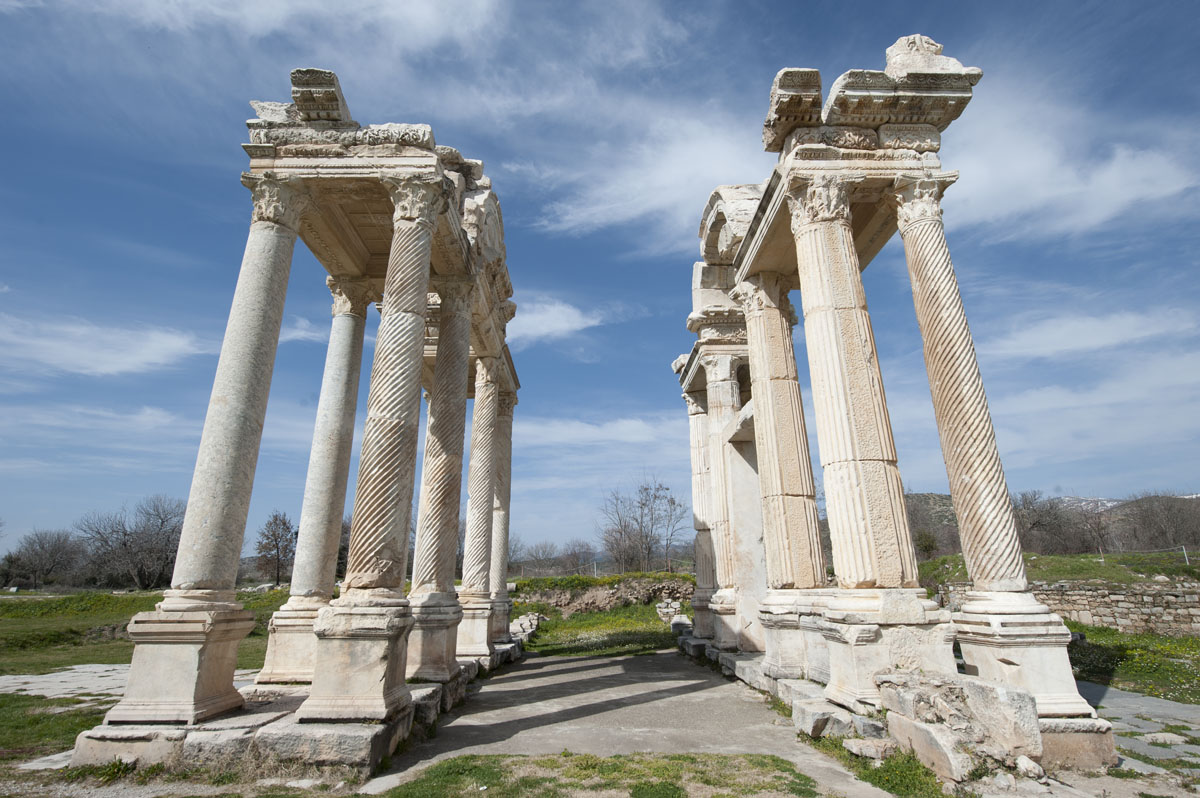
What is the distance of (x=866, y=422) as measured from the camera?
842 cm

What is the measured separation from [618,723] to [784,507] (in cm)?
452

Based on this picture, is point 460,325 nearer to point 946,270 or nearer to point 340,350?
point 340,350

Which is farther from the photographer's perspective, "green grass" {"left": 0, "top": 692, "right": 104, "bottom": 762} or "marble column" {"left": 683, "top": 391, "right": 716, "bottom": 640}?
"marble column" {"left": 683, "top": 391, "right": 716, "bottom": 640}

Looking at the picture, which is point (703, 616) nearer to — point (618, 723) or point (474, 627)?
point (474, 627)

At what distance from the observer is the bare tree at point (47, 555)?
61.2m

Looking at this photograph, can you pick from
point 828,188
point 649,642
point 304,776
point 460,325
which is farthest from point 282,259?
point 649,642

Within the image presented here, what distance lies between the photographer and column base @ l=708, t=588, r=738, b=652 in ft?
46.0

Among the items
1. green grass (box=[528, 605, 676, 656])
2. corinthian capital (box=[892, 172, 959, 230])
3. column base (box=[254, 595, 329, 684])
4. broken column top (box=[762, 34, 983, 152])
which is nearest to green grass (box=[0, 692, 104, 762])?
column base (box=[254, 595, 329, 684])

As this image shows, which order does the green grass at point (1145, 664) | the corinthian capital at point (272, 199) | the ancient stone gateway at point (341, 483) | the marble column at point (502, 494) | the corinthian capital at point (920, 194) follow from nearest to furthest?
1. the ancient stone gateway at point (341, 483)
2. the corinthian capital at point (272, 199)
3. the corinthian capital at point (920, 194)
4. the green grass at point (1145, 664)
5. the marble column at point (502, 494)

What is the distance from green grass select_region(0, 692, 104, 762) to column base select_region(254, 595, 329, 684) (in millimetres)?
2195

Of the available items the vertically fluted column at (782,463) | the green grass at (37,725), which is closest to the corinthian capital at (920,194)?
the vertically fluted column at (782,463)

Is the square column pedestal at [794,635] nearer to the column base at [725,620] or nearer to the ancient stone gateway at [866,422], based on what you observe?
the ancient stone gateway at [866,422]

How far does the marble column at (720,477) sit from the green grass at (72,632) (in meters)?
10.2

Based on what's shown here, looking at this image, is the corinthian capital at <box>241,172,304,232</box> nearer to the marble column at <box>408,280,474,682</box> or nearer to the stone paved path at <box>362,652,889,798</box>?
the marble column at <box>408,280,474,682</box>
